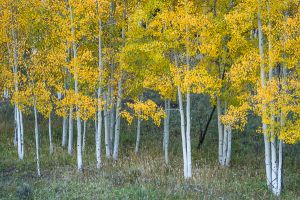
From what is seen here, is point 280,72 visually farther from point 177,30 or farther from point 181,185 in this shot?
point 181,185

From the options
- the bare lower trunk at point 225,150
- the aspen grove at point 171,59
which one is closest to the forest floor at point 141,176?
the bare lower trunk at point 225,150

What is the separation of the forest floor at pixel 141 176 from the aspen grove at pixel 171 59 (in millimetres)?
582

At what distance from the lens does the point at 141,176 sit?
621 inches

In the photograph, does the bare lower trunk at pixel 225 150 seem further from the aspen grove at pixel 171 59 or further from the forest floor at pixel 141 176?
the forest floor at pixel 141 176

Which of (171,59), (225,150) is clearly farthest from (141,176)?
(171,59)

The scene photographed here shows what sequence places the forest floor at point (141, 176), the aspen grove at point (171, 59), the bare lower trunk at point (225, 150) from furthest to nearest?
the bare lower trunk at point (225, 150), the aspen grove at point (171, 59), the forest floor at point (141, 176)

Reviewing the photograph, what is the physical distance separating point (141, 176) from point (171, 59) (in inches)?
212

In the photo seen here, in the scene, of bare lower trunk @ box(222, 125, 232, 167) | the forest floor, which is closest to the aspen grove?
bare lower trunk @ box(222, 125, 232, 167)

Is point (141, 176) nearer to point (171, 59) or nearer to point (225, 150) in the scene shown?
point (225, 150)

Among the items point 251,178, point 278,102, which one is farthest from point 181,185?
point 278,102

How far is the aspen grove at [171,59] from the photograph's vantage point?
13.8 meters

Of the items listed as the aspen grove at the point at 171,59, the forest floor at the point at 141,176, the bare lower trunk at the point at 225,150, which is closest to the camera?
the forest floor at the point at 141,176

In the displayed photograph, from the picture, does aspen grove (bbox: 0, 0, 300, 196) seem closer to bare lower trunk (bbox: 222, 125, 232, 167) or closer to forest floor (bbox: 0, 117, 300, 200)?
bare lower trunk (bbox: 222, 125, 232, 167)

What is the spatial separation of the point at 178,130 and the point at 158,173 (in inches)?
469
